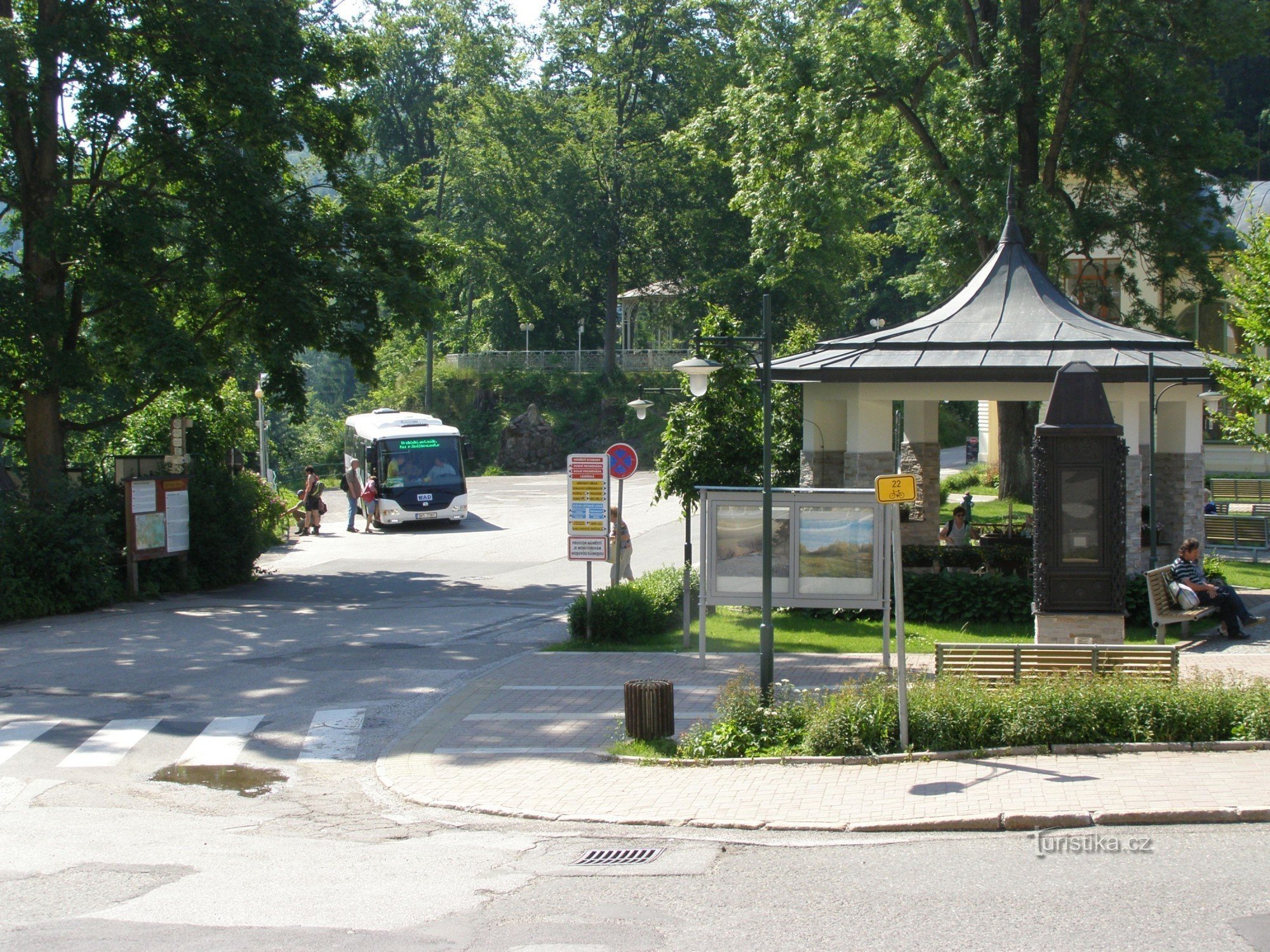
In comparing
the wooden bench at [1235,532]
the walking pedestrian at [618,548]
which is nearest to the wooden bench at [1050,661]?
the walking pedestrian at [618,548]

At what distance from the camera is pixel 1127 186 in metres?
29.6

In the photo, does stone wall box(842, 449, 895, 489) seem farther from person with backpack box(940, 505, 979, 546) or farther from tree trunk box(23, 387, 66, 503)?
tree trunk box(23, 387, 66, 503)

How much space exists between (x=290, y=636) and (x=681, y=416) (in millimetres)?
6575

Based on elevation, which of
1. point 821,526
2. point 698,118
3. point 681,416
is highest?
point 698,118

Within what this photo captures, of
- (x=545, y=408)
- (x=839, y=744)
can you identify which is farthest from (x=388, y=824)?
(x=545, y=408)

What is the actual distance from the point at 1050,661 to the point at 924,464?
1372 cm

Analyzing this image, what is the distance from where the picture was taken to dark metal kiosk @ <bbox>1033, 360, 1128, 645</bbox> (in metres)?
12.9

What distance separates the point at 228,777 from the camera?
10141 millimetres

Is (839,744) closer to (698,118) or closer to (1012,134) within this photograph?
(1012,134)

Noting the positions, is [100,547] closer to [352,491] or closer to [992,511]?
[352,491]

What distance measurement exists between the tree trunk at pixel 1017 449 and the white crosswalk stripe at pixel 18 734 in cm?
2288

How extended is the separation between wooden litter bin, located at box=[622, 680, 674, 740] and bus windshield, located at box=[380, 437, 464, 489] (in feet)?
77.7

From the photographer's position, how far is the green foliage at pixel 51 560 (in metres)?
18.5

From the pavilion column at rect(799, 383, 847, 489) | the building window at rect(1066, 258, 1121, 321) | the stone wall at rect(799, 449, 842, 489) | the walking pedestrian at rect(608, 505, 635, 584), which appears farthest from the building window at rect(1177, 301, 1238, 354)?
the walking pedestrian at rect(608, 505, 635, 584)
